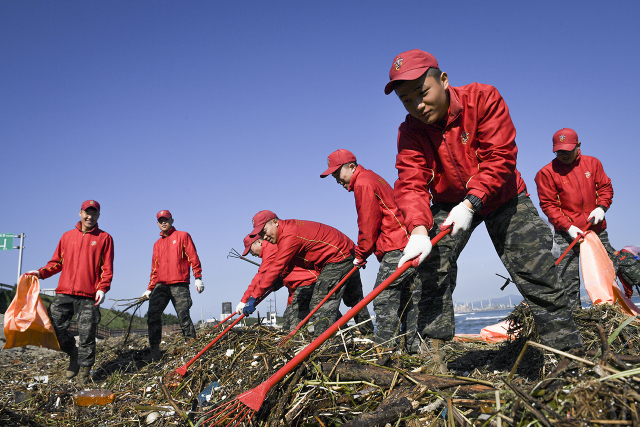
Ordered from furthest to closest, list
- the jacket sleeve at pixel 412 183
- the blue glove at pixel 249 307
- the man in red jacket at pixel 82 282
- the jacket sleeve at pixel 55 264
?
the blue glove at pixel 249 307, the jacket sleeve at pixel 55 264, the man in red jacket at pixel 82 282, the jacket sleeve at pixel 412 183

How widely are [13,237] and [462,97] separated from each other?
63.5 feet

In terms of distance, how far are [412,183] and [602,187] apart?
4308 mm

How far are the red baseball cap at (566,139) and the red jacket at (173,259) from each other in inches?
228

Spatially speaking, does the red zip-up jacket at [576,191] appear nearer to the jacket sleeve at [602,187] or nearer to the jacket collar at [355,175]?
the jacket sleeve at [602,187]

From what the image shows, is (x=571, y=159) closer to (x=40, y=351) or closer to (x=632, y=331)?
(x=632, y=331)

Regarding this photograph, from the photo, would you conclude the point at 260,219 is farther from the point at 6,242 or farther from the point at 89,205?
the point at 6,242

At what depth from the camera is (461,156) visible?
295cm

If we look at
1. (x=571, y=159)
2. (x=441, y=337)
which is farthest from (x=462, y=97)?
(x=571, y=159)

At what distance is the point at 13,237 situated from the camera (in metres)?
17.2

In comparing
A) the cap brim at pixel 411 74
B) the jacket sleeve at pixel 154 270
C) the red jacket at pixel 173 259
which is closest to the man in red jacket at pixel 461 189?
the cap brim at pixel 411 74

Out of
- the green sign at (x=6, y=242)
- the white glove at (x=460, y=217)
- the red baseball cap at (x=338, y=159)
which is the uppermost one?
the green sign at (x=6, y=242)

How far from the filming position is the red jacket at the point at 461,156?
2771 millimetres

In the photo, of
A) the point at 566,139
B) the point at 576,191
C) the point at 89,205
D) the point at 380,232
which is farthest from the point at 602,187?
the point at 89,205

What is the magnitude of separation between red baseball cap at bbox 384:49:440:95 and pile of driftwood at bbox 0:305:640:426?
1595mm
